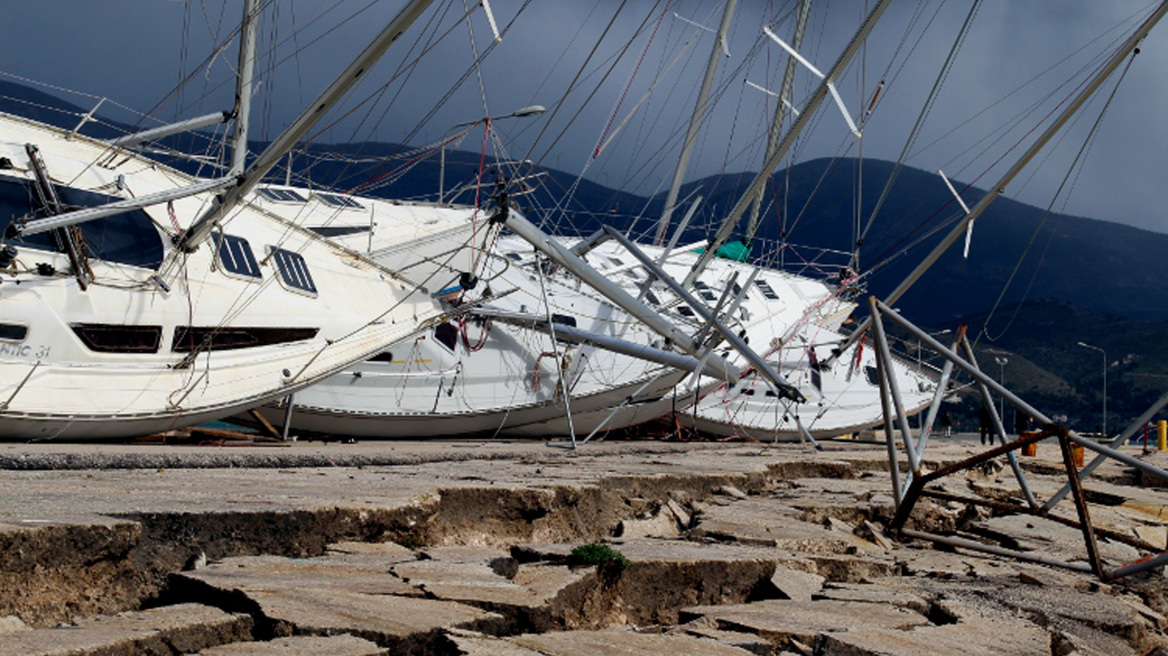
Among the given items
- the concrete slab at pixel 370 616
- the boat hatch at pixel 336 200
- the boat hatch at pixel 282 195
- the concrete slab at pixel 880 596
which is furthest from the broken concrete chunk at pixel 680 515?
the boat hatch at pixel 336 200

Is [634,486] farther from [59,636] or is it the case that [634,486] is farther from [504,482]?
[59,636]

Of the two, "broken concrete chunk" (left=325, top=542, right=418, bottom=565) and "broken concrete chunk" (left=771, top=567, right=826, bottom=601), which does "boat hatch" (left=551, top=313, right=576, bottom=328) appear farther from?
"broken concrete chunk" (left=325, top=542, right=418, bottom=565)

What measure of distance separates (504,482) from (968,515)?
13.9 ft

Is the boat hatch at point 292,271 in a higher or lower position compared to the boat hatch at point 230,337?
higher

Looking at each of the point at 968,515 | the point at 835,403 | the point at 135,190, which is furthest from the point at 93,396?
the point at 835,403

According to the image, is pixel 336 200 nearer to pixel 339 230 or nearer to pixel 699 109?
pixel 339 230

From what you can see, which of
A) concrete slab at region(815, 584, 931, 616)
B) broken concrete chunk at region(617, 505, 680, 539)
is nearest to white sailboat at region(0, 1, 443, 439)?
broken concrete chunk at region(617, 505, 680, 539)

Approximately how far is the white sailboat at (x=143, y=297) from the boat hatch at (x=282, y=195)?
5.87 meters

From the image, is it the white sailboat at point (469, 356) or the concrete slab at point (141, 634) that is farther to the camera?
the white sailboat at point (469, 356)

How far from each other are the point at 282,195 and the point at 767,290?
15361mm

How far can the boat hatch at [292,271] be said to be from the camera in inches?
595

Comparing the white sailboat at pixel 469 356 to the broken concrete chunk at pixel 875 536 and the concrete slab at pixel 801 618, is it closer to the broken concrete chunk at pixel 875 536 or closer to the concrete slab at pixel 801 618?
the broken concrete chunk at pixel 875 536

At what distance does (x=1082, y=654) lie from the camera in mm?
4758

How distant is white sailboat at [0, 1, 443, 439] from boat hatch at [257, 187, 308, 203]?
5.87 metres
